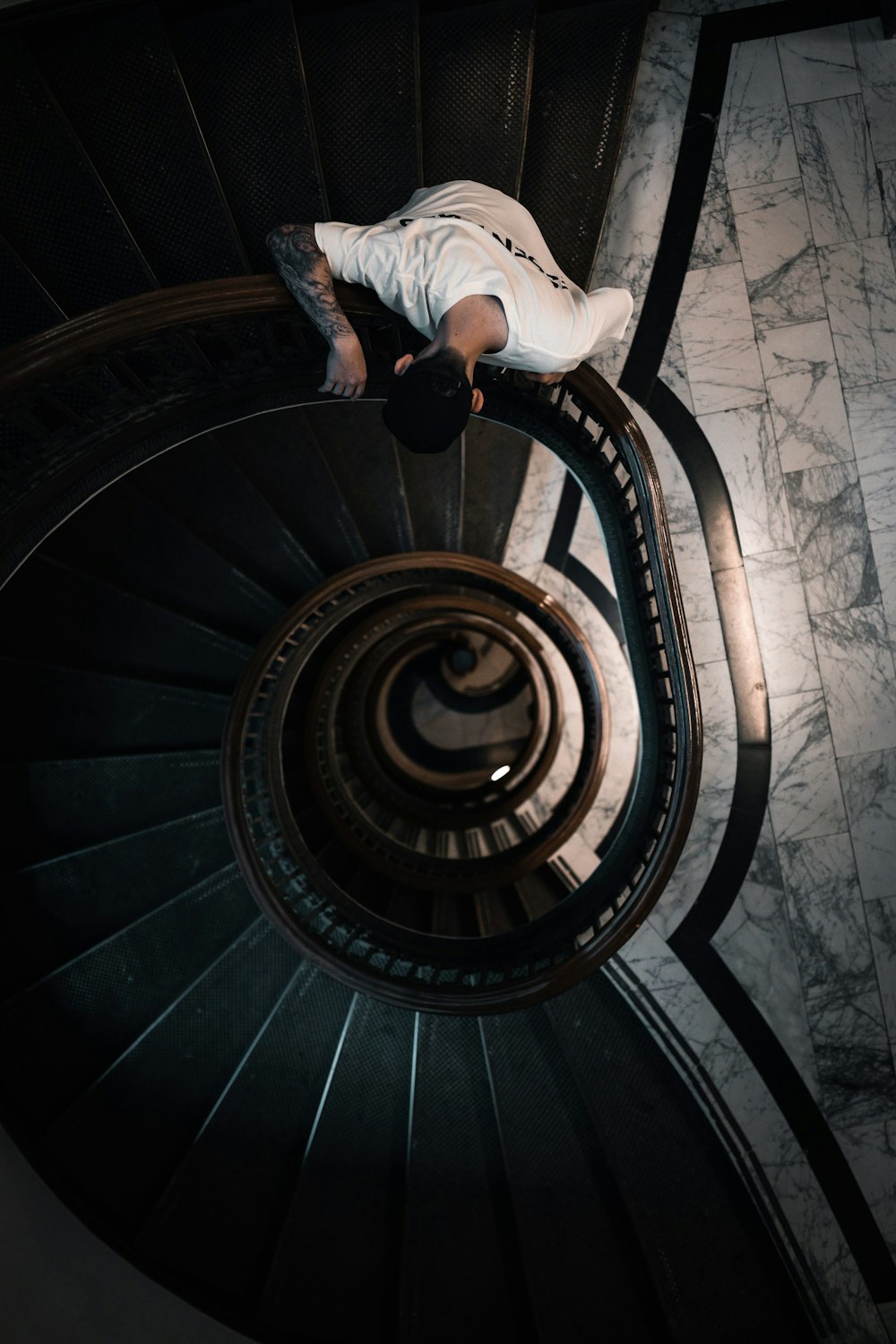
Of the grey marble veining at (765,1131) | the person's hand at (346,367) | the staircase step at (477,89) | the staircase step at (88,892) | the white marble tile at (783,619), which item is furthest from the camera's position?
the white marble tile at (783,619)

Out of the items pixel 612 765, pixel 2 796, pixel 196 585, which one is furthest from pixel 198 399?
pixel 612 765

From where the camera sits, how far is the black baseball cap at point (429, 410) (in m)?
2.12

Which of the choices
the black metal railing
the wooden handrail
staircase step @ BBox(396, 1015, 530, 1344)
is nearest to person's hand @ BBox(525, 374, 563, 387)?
the black metal railing

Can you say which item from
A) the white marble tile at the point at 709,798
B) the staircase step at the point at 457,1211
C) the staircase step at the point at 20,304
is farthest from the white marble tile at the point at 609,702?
the staircase step at the point at 20,304

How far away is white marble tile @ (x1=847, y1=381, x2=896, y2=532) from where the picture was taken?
14.0ft

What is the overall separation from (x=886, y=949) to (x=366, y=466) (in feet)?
13.0

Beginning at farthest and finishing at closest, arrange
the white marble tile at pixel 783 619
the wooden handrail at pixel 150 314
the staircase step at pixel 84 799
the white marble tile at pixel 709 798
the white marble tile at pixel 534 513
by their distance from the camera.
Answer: the white marble tile at pixel 534 513
the white marble tile at pixel 709 798
the white marble tile at pixel 783 619
the staircase step at pixel 84 799
the wooden handrail at pixel 150 314

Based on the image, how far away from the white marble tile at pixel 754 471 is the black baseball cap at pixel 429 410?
8.75ft

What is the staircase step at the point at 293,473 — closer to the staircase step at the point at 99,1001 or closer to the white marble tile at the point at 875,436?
the staircase step at the point at 99,1001

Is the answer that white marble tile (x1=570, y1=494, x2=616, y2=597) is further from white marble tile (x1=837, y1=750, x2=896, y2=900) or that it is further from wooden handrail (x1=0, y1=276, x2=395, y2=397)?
wooden handrail (x1=0, y1=276, x2=395, y2=397)

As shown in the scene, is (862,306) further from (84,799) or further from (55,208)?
(84,799)

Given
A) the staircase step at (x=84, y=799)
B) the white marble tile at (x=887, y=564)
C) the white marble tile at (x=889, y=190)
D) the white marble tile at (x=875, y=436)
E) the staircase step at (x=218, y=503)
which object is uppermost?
the white marble tile at (x=889, y=190)

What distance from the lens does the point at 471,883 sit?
633 cm

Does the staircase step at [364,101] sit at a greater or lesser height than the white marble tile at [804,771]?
greater
